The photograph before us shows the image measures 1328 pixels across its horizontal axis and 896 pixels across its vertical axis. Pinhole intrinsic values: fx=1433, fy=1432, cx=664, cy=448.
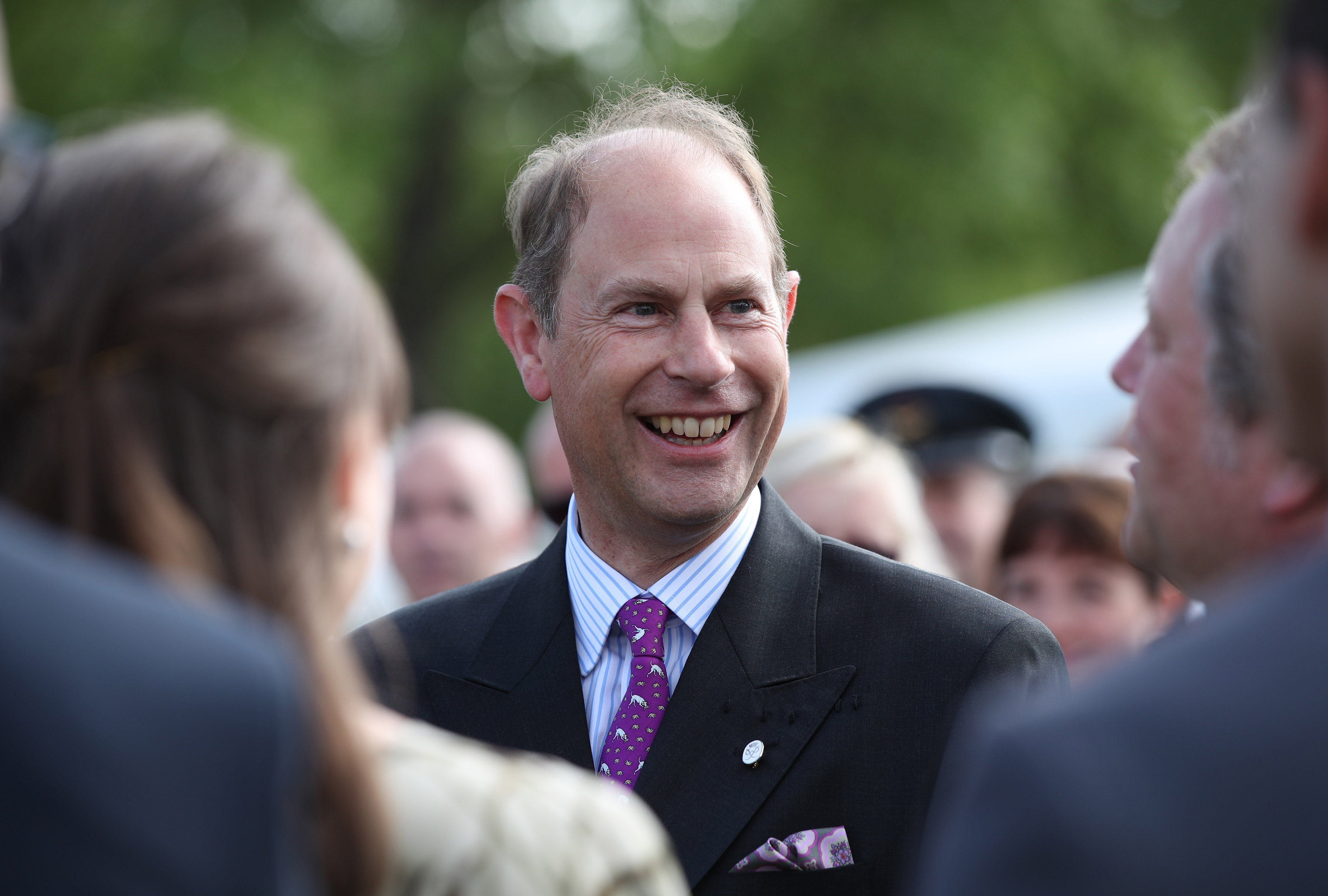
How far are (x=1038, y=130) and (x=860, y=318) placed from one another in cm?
282

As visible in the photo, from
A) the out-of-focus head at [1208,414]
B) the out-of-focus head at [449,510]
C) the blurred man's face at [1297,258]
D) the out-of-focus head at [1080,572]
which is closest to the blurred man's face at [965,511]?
the out-of-focus head at [1080,572]

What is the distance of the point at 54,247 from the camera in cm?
150

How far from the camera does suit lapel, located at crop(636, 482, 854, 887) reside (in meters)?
2.61

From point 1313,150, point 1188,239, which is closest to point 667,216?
point 1188,239

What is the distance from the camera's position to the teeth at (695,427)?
2959 millimetres

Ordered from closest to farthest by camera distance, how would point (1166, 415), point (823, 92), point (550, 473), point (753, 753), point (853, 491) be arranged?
point (1166, 415), point (753, 753), point (853, 491), point (550, 473), point (823, 92)

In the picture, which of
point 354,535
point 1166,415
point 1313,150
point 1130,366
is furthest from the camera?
point 1130,366

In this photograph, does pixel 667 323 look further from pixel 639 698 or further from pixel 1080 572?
pixel 1080 572

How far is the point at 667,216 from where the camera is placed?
2945mm

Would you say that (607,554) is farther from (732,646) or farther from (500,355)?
(500,355)

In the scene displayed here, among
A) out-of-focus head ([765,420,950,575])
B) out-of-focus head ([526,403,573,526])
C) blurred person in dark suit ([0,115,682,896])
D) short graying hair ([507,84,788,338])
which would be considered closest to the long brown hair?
blurred person in dark suit ([0,115,682,896])

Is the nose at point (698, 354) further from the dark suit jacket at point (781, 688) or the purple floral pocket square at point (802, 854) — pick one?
the purple floral pocket square at point (802, 854)

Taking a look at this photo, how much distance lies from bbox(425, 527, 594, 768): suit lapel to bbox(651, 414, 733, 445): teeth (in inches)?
15.3

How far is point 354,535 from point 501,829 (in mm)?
385
